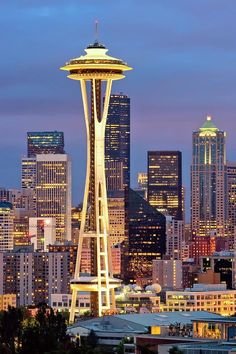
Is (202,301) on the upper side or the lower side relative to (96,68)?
lower

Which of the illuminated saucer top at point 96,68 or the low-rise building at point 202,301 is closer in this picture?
the illuminated saucer top at point 96,68

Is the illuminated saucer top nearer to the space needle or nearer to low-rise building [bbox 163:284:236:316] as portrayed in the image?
the space needle

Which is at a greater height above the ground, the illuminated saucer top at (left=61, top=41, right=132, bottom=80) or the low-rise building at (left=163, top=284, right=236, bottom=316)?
the illuminated saucer top at (left=61, top=41, right=132, bottom=80)

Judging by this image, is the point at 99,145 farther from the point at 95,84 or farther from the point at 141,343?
the point at 141,343

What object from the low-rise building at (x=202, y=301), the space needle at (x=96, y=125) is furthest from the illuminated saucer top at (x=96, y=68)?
the low-rise building at (x=202, y=301)

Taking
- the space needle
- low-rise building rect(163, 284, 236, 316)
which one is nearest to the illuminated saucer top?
the space needle

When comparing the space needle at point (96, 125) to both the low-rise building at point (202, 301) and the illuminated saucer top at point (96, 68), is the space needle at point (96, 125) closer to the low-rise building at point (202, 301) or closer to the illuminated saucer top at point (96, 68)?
the illuminated saucer top at point (96, 68)

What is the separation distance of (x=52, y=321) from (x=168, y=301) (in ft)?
205

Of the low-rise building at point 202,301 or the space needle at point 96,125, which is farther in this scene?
the low-rise building at point 202,301

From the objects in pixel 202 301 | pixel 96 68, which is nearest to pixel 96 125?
pixel 96 68

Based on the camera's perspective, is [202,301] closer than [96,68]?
No

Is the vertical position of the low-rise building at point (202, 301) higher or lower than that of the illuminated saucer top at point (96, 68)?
lower

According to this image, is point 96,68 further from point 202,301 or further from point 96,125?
point 202,301

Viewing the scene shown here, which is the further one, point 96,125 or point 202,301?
point 202,301
